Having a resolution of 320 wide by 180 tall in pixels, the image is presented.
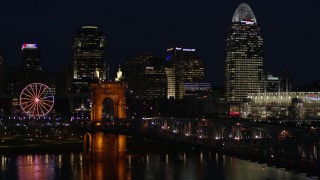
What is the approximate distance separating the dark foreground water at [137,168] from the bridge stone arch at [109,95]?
22.5 feet

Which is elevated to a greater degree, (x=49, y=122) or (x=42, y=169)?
(x=49, y=122)

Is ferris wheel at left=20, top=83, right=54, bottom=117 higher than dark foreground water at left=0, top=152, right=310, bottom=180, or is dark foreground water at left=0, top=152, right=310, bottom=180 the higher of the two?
ferris wheel at left=20, top=83, right=54, bottom=117

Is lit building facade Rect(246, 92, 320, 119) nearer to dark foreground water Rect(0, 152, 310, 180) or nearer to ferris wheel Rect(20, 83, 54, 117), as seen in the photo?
ferris wheel Rect(20, 83, 54, 117)

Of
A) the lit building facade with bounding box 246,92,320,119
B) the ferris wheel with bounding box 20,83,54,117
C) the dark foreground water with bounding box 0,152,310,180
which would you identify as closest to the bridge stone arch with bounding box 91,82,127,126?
the dark foreground water with bounding box 0,152,310,180

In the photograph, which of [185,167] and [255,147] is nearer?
[255,147]

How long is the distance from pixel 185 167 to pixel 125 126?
9.31 metres

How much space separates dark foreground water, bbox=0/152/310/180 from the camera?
217 feet

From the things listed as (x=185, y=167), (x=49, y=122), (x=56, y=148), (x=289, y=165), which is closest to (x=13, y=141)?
(x=56, y=148)

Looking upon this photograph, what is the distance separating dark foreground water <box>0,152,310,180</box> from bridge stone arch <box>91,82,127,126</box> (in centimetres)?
686

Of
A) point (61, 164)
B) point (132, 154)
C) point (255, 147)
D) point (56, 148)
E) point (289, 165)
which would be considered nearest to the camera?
point (289, 165)

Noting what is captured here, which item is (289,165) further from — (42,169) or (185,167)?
(42,169)

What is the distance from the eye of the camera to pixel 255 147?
52.8 metres

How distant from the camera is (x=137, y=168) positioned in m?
74.4

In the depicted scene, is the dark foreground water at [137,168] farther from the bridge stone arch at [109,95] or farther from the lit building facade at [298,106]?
the lit building facade at [298,106]
